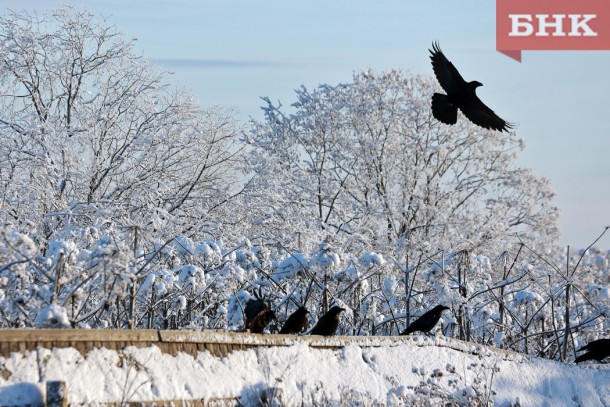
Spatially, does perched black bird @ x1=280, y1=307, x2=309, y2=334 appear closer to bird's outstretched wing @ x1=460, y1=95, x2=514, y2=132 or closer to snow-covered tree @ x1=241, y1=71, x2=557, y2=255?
bird's outstretched wing @ x1=460, y1=95, x2=514, y2=132

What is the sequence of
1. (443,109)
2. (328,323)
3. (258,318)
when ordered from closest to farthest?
(258,318)
(328,323)
(443,109)

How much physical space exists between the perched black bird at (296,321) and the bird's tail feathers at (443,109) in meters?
4.10

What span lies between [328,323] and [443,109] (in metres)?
4.84

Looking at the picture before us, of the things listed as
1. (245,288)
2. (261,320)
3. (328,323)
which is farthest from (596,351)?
(245,288)

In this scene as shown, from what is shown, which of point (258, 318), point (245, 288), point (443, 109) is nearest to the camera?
point (258, 318)

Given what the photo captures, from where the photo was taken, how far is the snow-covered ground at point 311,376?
496 cm

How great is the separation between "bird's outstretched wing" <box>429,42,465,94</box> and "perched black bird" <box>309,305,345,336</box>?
5.32 meters

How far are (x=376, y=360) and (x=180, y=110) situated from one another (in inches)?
588

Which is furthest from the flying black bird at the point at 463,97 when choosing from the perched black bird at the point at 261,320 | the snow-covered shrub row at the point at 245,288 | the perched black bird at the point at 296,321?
the perched black bird at the point at 261,320

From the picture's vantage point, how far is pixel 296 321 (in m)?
8.39

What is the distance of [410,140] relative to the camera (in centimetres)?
3019

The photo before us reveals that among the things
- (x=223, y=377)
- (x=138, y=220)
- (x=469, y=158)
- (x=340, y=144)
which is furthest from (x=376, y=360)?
(x=469, y=158)

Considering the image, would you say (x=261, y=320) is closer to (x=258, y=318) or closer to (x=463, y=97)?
(x=258, y=318)

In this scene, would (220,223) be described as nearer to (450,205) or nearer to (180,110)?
(180,110)
